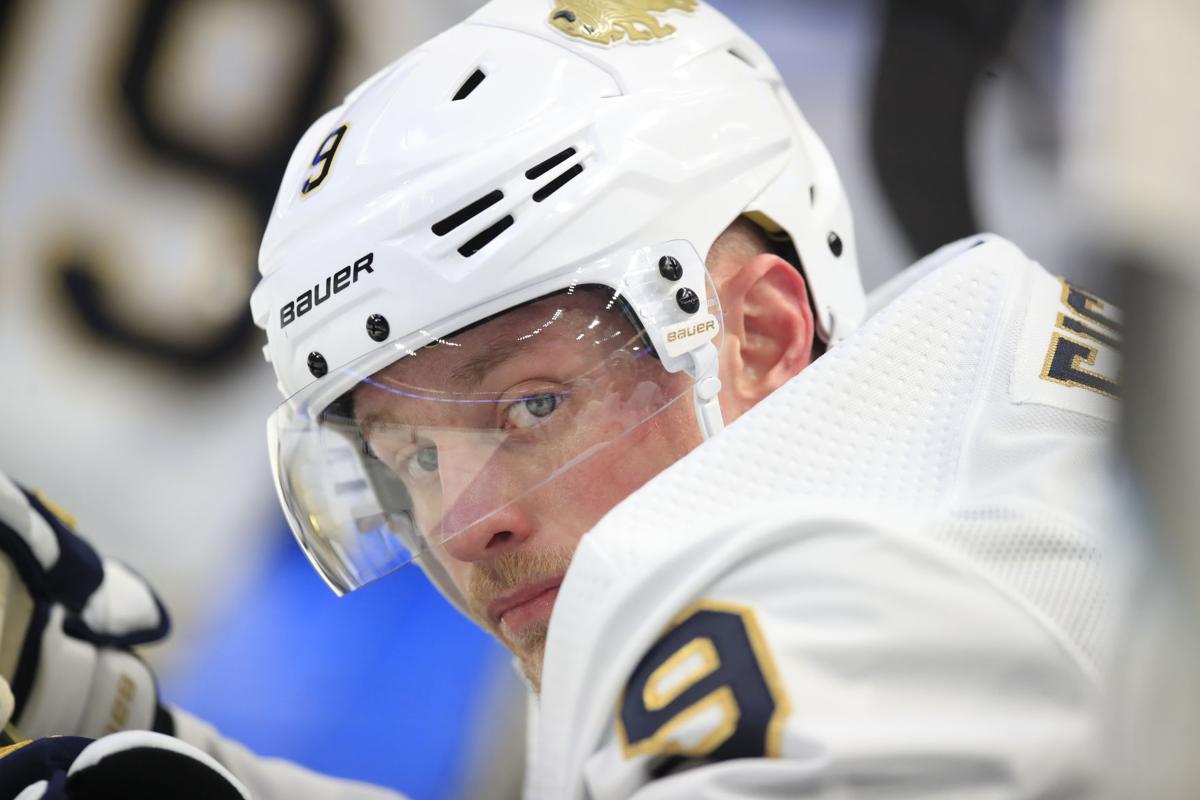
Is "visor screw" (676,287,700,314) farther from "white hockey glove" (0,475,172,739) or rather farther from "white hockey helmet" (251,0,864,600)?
"white hockey glove" (0,475,172,739)

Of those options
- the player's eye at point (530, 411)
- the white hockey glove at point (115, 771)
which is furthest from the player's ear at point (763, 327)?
the white hockey glove at point (115, 771)

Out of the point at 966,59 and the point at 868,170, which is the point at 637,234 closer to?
the point at 868,170

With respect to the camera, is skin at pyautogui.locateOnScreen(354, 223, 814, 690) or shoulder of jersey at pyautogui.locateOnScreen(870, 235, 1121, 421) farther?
skin at pyautogui.locateOnScreen(354, 223, 814, 690)

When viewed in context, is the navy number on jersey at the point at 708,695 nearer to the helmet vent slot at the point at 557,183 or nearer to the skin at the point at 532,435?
the skin at the point at 532,435

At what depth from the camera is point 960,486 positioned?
29.0 inches

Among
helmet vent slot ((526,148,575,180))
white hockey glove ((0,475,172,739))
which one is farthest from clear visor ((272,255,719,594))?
white hockey glove ((0,475,172,739))

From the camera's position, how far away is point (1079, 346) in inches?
33.8

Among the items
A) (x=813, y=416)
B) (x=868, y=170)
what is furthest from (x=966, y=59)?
(x=813, y=416)

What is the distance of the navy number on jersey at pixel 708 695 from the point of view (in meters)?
0.63

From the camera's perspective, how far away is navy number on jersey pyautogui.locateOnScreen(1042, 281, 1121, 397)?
824mm

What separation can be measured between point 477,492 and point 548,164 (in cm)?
28

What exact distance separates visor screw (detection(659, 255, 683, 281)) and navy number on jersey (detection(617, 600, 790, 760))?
0.34m

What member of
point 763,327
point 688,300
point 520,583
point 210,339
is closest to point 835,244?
point 763,327

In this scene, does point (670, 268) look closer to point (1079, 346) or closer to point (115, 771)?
point (1079, 346)
